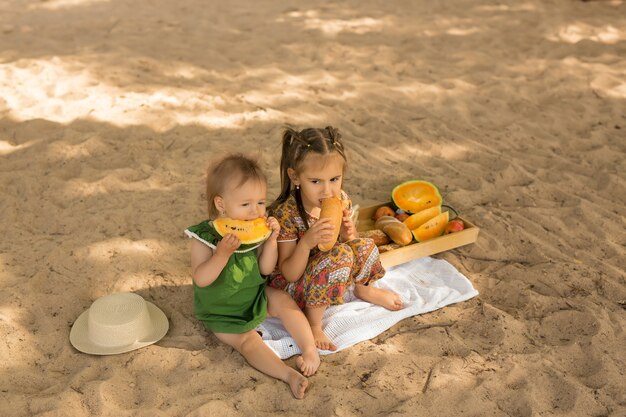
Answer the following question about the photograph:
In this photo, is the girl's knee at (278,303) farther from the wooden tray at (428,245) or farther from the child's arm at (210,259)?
the wooden tray at (428,245)

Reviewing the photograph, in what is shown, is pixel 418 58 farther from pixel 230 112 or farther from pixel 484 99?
pixel 230 112

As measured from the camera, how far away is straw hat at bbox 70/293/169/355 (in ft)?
8.90

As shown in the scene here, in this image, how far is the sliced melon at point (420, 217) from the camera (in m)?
3.53

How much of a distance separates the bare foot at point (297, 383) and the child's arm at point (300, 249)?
46 cm

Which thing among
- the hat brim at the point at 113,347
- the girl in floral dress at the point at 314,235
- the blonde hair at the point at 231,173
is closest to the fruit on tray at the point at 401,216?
the girl in floral dress at the point at 314,235

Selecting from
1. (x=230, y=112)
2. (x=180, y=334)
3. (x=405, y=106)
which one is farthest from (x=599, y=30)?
(x=180, y=334)

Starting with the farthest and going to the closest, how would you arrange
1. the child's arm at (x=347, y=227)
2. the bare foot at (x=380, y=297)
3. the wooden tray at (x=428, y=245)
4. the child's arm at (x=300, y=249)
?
1. the wooden tray at (x=428, y=245)
2. the bare foot at (x=380, y=297)
3. the child's arm at (x=347, y=227)
4. the child's arm at (x=300, y=249)

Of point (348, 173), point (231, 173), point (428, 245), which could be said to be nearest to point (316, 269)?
point (231, 173)

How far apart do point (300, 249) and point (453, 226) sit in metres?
1.11

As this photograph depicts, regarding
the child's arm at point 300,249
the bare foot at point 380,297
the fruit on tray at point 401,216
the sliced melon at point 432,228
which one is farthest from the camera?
the fruit on tray at point 401,216

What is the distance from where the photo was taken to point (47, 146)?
425cm

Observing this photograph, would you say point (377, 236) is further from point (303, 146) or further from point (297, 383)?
point (297, 383)

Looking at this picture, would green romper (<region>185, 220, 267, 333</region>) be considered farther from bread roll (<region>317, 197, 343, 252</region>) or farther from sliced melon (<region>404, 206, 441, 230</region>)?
sliced melon (<region>404, 206, 441, 230</region>)

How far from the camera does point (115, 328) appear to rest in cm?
271
